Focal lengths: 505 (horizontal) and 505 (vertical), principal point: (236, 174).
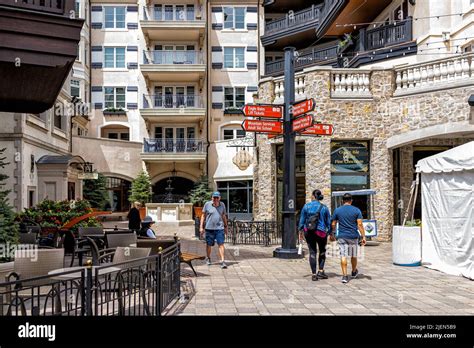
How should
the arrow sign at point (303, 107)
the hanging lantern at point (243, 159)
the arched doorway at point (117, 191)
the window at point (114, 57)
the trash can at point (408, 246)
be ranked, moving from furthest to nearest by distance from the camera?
the window at point (114, 57), the arched doorway at point (117, 191), the hanging lantern at point (243, 159), the arrow sign at point (303, 107), the trash can at point (408, 246)

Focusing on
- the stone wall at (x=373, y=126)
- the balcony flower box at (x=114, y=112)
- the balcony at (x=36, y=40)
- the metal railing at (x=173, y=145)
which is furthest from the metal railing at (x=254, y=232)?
the balcony flower box at (x=114, y=112)

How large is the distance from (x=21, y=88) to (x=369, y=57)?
1697 centimetres

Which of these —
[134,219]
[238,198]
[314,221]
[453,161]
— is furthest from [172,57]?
[314,221]

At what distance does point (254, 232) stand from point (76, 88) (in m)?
20.5

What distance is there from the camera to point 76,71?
32.3 metres

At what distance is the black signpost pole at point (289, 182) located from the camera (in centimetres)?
1301

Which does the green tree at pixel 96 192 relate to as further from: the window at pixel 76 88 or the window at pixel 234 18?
the window at pixel 234 18

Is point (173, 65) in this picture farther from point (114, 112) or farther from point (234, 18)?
point (234, 18)

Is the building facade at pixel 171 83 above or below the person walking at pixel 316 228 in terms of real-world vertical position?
above

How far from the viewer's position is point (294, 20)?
3241 cm

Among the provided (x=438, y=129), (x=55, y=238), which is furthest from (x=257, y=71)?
(x=55, y=238)

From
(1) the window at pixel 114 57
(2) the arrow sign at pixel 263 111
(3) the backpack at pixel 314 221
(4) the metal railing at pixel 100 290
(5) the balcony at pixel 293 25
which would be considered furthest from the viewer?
(1) the window at pixel 114 57

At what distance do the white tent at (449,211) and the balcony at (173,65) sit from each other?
23.5 m
